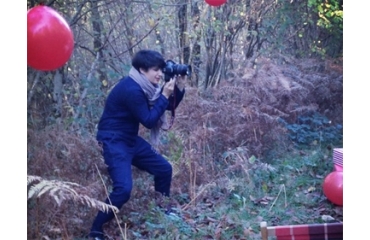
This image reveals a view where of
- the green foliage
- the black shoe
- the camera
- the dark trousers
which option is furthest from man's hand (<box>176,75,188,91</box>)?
the black shoe

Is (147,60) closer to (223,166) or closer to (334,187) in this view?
(223,166)

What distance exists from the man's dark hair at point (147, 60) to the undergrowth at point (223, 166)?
316 mm

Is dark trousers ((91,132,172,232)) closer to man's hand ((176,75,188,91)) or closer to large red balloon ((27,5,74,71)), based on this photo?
man's hand ((176,75,188,91))

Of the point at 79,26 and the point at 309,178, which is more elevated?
the point at 79,26

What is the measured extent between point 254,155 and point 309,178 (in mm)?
374

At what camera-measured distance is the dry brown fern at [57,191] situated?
8.03ft

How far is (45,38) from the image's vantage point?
93.7 inches

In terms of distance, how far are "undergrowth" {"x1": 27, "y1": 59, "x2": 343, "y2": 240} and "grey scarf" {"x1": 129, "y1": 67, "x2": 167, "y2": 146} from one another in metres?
0.06

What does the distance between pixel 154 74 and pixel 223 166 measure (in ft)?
2.28

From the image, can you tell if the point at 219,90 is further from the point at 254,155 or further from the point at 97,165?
the point at 97,165

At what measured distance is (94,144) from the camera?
2.96m

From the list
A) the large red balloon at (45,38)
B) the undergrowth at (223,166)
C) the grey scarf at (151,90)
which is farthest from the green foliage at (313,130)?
the large red balloon at (45,38)

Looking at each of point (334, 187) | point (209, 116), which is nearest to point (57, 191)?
point (209, 116)
